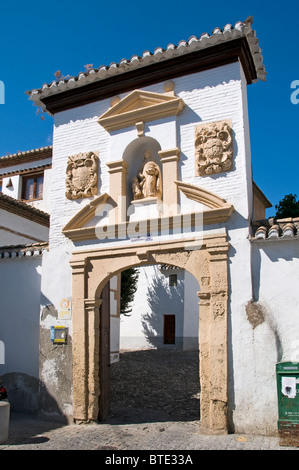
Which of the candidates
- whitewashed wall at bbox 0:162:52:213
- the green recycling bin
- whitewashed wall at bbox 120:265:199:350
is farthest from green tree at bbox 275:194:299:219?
the green recycling bin

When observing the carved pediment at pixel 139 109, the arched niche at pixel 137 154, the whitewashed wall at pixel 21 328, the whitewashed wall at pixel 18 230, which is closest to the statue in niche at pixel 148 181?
the arched niche at pixel 137 154

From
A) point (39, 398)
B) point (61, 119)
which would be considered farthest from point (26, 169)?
point (39, 398)

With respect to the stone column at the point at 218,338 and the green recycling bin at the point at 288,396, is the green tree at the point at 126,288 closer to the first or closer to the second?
the stone column at the point at 218,338

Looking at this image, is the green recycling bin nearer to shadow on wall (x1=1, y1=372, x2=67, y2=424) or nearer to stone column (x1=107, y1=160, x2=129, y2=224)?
stone column (x1=107, y1=160, x2=129, y2=224)

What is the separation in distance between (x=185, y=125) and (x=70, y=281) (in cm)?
363

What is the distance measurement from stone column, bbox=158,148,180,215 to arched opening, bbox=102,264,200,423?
13.1 ft

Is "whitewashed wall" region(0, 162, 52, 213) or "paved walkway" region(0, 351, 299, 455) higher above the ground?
"whitewashed wall" region(0, 162, 52, 213)

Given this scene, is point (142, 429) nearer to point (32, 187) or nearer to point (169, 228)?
point (169, 228)

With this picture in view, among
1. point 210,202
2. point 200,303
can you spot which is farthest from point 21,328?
point 210,202

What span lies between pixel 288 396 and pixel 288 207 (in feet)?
48.1

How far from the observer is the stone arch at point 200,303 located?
21.6 feet

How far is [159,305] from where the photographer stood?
21281 mm

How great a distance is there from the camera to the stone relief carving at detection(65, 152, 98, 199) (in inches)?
328

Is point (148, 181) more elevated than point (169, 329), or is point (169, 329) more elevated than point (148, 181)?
point (148, 181)
